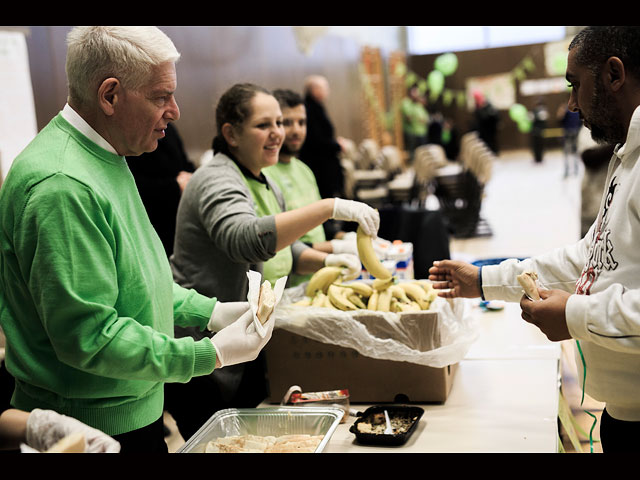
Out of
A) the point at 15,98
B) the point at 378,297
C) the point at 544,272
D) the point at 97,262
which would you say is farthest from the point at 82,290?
the point at 15,98

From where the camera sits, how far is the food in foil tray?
1689 mm

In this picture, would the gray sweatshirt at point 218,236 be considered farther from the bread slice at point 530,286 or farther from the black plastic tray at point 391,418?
the bread slice at point 530,286

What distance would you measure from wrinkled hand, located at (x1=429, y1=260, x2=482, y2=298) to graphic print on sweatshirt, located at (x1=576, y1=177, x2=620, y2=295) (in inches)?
18.8

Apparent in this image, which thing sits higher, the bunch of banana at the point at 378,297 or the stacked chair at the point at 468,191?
the bunch of banana at the point at 378,297

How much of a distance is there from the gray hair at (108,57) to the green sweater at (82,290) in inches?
3.6

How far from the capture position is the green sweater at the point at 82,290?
1257 millimetres

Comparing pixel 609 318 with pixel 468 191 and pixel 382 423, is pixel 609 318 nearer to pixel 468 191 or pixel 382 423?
pixel 382 423

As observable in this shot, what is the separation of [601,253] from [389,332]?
2.43 feet

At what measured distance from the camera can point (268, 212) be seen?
96.8 inches

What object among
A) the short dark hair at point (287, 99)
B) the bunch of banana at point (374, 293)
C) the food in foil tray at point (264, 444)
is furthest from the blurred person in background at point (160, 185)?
the food in foil tray at point (264, 444)

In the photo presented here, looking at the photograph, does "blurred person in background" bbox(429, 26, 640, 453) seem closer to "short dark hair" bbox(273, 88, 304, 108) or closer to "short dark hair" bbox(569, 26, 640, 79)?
"short dark hair" bbox(569, 26, 640, 79)

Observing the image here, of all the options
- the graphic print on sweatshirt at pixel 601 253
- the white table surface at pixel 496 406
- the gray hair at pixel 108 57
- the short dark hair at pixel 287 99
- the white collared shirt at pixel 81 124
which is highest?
the gray hair at pixel 108 57

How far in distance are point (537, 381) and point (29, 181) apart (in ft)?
5.36
